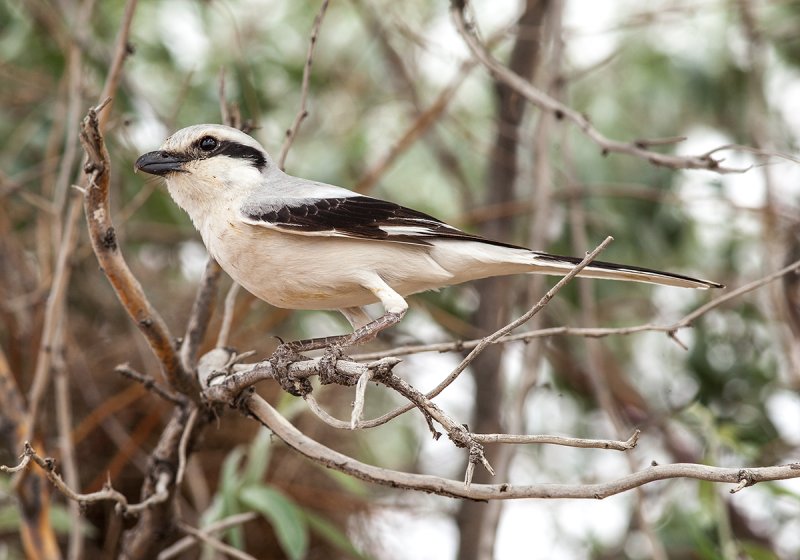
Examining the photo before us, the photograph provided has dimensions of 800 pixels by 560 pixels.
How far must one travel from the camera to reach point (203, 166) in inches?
92.4

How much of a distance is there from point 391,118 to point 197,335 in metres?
2.60

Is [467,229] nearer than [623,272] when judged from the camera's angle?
No

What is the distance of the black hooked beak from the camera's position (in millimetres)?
2309

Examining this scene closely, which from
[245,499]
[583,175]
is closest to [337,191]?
[245,499]

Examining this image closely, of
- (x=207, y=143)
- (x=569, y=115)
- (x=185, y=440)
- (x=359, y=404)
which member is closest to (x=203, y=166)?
(x=207, y=143)

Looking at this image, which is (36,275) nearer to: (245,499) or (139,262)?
(139,262)

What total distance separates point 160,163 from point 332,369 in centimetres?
80

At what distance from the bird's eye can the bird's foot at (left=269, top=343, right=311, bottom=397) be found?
0.61 meters

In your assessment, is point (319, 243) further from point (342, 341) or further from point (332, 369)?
point (332, 369)

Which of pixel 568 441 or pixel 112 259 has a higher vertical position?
pixel 112 259

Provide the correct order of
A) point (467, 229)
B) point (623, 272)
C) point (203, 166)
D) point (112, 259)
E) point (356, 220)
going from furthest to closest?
point (467, 229) → point (203, 166) → point (356, 220) → point (623, 272) → point (112, 259)

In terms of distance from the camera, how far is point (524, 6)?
3.85m

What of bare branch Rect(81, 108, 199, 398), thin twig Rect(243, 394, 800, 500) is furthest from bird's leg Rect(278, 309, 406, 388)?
bare branch Rect(81, 108, 199, 398)

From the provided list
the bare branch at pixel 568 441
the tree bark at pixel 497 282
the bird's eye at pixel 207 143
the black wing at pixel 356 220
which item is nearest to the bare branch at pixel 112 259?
the black wing at pixel 356 220
